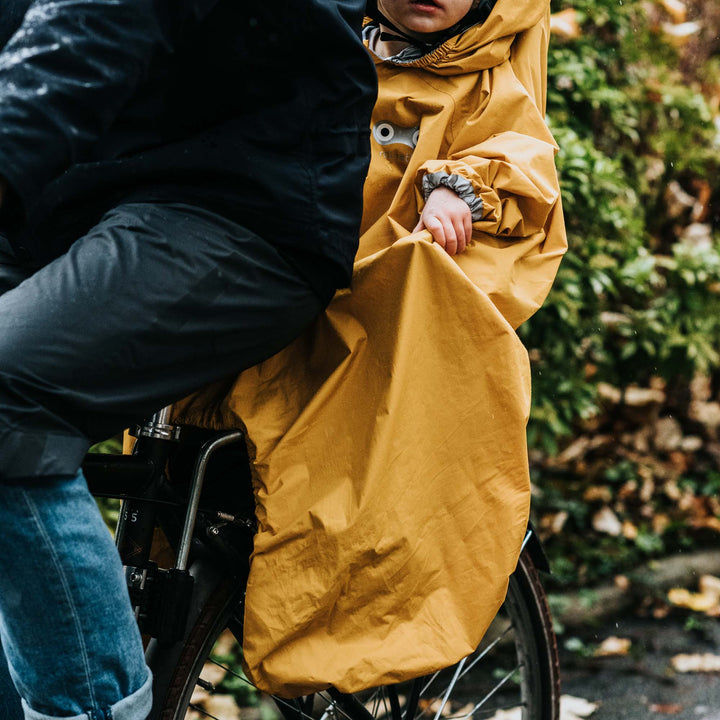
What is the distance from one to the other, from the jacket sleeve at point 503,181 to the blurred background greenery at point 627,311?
1535 mm

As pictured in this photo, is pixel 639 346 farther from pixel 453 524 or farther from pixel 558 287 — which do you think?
pixel 453 524

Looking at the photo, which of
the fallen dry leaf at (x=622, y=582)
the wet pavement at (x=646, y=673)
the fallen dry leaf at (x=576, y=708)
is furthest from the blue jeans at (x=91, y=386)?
the fallen dry leaf at (x=622, y=582)

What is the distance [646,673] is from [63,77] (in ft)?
9.99

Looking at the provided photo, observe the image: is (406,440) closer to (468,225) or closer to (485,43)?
(468,225)

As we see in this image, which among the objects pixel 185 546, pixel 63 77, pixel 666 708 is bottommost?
pixel 666 708

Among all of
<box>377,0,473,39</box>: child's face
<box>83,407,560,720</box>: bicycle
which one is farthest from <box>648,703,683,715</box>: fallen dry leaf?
<box>377,0,473,39</box>: child's face

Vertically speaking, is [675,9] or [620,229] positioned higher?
[675,9]

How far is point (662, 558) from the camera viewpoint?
13.8ft

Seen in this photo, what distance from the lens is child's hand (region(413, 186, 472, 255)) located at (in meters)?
1.79

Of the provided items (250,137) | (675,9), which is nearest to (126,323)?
(250,137)

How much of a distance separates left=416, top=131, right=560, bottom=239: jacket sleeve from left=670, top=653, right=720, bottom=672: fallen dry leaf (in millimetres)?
2246

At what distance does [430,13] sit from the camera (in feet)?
6.47

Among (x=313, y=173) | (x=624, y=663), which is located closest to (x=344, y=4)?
(x=313, y=173)

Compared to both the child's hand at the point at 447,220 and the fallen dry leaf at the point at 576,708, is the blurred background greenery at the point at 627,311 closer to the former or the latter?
the fallen dry leaf at the point at 576,708
